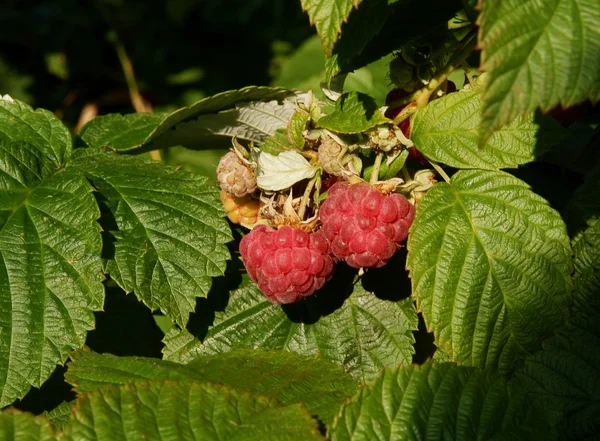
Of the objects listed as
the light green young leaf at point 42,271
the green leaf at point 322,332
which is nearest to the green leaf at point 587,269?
the green leaf at point 322,332

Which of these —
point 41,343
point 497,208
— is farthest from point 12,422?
point 497,208

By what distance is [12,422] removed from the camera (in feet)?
3.26

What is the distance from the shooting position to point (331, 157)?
1.29 m

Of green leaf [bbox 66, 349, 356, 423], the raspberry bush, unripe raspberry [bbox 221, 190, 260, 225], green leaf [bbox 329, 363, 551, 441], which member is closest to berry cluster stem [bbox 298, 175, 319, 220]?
the raspberry bush

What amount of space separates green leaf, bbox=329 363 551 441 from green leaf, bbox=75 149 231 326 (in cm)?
41

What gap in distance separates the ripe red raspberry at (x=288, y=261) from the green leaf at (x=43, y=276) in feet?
0.90

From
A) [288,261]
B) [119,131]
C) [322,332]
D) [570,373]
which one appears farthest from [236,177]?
[570,373]

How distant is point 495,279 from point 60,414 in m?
0.81

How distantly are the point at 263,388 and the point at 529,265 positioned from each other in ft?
1.53

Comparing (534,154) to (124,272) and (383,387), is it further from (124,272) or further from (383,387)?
(124,272)

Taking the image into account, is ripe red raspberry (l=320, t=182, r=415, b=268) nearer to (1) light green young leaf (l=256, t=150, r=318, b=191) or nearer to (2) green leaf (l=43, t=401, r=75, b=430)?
(1) light green young leaf (l=256, t=150, r=318, b=191)

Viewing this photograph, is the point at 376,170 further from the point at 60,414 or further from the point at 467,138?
the point at 60,414

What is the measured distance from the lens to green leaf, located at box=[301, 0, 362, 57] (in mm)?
1108

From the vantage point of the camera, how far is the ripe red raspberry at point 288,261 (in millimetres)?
1312
